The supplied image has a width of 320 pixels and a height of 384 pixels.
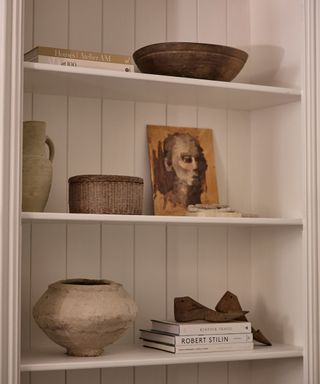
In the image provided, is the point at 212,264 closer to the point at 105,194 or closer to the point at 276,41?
the point at 105,194

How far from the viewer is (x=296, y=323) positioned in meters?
2.58

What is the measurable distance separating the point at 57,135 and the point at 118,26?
43 centimetres

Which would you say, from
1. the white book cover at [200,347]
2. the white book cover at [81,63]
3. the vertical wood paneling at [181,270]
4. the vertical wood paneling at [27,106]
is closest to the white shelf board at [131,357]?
the white book cover at [200,347]

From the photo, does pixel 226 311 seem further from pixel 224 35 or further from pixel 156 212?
pixel 224 35

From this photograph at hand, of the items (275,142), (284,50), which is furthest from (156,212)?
(284,50)

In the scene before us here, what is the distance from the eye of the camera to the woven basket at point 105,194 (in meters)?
2.31

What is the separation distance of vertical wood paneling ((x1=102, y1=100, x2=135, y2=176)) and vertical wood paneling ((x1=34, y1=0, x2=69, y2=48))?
254 millimetres

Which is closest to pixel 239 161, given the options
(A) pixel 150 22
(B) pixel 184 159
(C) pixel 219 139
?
(C) pixel 219 139

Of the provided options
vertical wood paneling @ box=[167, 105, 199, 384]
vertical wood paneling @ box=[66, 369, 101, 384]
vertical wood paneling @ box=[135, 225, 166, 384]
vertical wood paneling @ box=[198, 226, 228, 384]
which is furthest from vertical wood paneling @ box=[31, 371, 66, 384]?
vertical wood paneling @ box=[198, 226, 228, 384]

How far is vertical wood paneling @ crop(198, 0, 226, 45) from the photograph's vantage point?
2.80 m

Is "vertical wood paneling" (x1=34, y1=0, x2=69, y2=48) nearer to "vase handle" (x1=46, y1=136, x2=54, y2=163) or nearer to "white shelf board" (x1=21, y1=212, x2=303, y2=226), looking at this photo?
"vase handle" (x1=46, y1=136, x2=54, y2=163)

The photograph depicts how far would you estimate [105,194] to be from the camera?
2.31 metres

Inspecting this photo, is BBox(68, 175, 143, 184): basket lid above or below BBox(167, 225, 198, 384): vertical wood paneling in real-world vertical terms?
above

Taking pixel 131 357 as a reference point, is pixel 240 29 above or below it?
above
